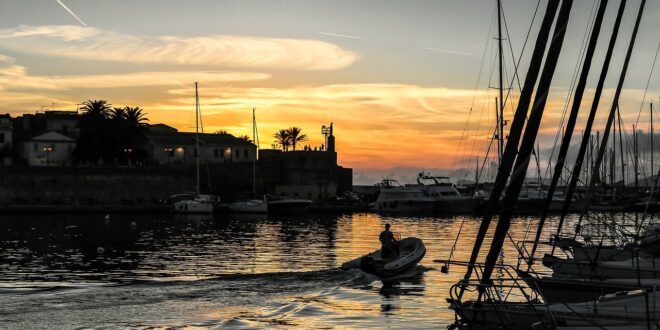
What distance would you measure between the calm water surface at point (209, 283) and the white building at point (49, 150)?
65.3 meters

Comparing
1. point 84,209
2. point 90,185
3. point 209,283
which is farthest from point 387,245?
point 90,185

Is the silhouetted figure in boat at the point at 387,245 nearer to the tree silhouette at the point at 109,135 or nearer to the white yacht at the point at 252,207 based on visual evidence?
the white yacht at the point at 252,207

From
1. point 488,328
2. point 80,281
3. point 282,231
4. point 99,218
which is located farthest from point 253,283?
point 99,218

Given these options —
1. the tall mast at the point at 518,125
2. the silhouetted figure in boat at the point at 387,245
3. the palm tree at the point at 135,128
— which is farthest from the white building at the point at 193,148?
the tall mast at the point at 518,125

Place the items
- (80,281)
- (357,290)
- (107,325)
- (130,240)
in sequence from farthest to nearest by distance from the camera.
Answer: (130,240) < (80,281) < (357,290) < (107,325)

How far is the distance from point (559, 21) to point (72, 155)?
118m

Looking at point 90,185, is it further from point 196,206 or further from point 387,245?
point 387,245

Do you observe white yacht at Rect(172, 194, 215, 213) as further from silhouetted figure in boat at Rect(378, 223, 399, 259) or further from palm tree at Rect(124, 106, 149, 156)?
silhouetted figure in boat at Rect(378, 223, 399, 259)

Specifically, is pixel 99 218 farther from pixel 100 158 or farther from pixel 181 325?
pixel 181 325

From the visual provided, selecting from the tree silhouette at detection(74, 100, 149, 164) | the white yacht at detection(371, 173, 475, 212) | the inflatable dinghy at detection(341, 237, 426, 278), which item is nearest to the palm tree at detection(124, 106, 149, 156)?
the tree silhouette at detection(74, 100, 149, 164)

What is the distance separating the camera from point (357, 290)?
98.5 ft

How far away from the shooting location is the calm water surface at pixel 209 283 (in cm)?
2361

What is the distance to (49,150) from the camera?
4919 inches

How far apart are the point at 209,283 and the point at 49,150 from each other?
335ft
